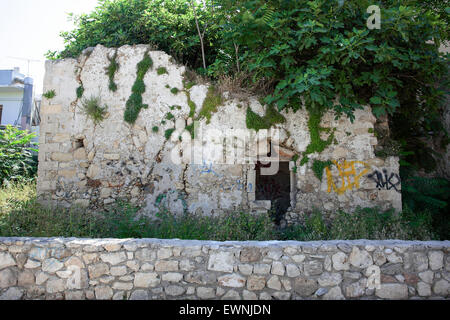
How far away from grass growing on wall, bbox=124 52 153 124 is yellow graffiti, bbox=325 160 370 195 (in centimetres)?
387

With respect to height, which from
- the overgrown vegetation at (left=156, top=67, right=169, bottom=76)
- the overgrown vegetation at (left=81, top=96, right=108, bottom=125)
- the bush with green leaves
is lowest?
the bush with green leaves

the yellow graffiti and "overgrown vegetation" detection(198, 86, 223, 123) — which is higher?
"overgrown vegetation" detection(198, 86, 223, 123)

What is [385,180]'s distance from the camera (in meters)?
6.35

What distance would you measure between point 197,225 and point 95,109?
3.19 m

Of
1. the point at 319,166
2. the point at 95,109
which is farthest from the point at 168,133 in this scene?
the point at 319,166

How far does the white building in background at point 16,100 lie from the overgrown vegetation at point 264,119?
526 inches

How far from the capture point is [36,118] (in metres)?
16.7

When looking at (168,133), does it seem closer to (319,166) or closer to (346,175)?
(319,166)

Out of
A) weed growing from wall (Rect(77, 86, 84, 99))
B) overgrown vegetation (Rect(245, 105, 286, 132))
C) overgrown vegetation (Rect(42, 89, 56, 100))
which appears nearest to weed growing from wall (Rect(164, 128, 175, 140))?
overgrown vegetation (Rect(245, 105, 286, 132))

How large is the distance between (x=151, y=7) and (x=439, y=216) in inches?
313

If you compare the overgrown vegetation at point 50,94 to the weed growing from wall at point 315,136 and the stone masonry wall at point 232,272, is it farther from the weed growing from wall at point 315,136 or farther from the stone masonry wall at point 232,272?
the weed growing from wall at point 315,136

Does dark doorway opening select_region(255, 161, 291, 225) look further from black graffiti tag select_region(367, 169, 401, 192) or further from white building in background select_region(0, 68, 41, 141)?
white building in background select_region(0, 68, 41, 141)

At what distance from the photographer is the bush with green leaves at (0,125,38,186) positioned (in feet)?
29.9
